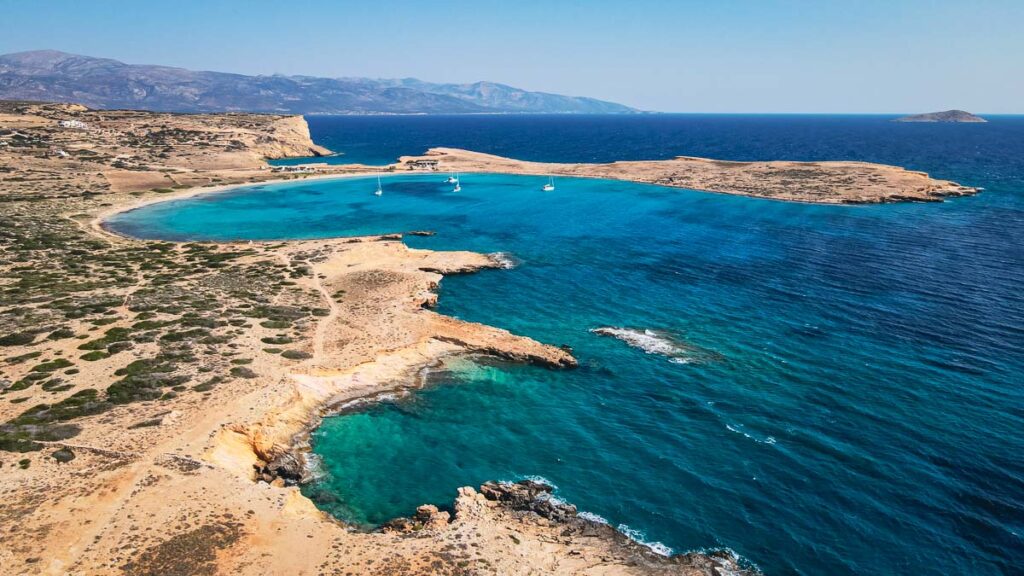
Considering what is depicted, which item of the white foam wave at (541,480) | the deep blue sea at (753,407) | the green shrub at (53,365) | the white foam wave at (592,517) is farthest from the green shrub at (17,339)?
the white foam wave at (592,517)

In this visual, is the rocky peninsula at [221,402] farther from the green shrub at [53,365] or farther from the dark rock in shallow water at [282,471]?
the green shrub at [53,365]

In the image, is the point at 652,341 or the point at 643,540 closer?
the point at 643,540

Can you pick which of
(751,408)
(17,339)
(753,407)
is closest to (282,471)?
(17,339)

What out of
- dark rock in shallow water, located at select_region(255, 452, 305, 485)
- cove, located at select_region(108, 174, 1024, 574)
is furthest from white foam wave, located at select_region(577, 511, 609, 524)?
dark rock in shallow water, located at select_region(255, 452, 305, 485)

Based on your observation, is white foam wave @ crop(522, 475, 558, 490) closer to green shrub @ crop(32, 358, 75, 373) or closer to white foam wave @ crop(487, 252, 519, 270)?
green shrub @ crop(32, 358, 75, 373)

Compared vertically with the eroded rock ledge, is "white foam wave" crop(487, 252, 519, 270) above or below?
above

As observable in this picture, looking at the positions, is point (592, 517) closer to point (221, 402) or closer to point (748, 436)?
point (748, 436)

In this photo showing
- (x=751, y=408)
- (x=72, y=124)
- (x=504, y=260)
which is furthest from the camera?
(x=72, y=124)
